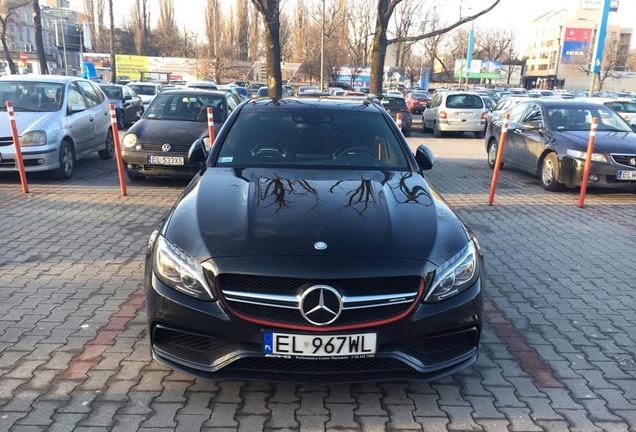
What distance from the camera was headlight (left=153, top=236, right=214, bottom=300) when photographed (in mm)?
2797

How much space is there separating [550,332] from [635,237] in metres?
3.70

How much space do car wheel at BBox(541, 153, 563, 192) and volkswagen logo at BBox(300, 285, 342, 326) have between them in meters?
7.99

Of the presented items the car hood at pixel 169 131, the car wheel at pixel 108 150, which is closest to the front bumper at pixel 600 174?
the car hood at pixel 169 131

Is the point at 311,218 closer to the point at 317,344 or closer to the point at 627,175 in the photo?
the point at 317,344

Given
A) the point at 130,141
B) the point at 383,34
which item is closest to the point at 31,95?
the point at 130,141

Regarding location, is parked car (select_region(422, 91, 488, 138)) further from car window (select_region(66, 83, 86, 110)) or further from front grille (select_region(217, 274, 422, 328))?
front grille (select_region(217, 274, 422, 328))

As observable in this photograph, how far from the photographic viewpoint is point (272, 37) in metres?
16.1

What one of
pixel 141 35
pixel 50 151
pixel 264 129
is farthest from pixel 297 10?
pixel 264 129

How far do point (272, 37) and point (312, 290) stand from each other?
576 inches

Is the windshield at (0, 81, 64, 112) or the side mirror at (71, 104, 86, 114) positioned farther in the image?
the side mirror at (71, 104, 86, 114)

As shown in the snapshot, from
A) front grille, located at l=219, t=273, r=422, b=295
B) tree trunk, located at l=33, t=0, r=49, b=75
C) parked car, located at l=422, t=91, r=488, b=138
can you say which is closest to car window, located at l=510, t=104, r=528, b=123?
parked car, located at l=422, t=91, r=488, b=138

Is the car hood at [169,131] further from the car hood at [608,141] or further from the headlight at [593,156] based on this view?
the car hood at [608,141]

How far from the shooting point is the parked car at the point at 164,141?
873cm

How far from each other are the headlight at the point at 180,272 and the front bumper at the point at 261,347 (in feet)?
0.14
